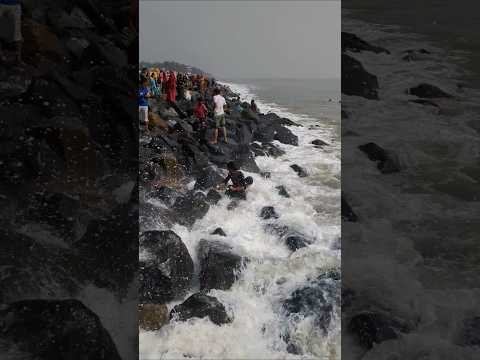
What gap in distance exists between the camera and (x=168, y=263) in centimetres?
538

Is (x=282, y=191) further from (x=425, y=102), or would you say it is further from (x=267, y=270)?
(x=425, y=102)

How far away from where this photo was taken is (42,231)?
6.23 ft

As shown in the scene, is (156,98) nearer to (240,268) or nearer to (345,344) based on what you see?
(240,268)

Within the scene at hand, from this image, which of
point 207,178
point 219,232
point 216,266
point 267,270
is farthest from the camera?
point 207,178

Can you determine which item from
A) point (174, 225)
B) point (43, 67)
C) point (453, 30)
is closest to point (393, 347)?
point (453, 30)

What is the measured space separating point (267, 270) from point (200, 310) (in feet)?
5.26

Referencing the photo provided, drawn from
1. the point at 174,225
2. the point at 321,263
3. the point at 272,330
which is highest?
the point at 174,225

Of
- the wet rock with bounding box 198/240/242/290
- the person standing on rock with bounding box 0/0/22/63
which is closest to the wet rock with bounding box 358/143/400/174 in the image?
the person standing on rock with bounding box 0/0/22/63

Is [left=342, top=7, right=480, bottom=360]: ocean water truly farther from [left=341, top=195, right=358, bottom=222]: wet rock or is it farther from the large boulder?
the large boulder

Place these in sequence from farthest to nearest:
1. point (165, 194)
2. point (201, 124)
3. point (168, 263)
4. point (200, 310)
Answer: point (201, 124)
point (165, 194)
point (168, 263)
point (200, 310)

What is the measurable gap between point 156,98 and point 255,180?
3196 mm

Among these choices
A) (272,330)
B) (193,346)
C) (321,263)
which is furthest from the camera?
(321,263)

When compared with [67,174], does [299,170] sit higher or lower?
lower

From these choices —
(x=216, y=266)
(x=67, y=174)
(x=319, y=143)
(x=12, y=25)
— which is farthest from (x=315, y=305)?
(x=319, y=143)
